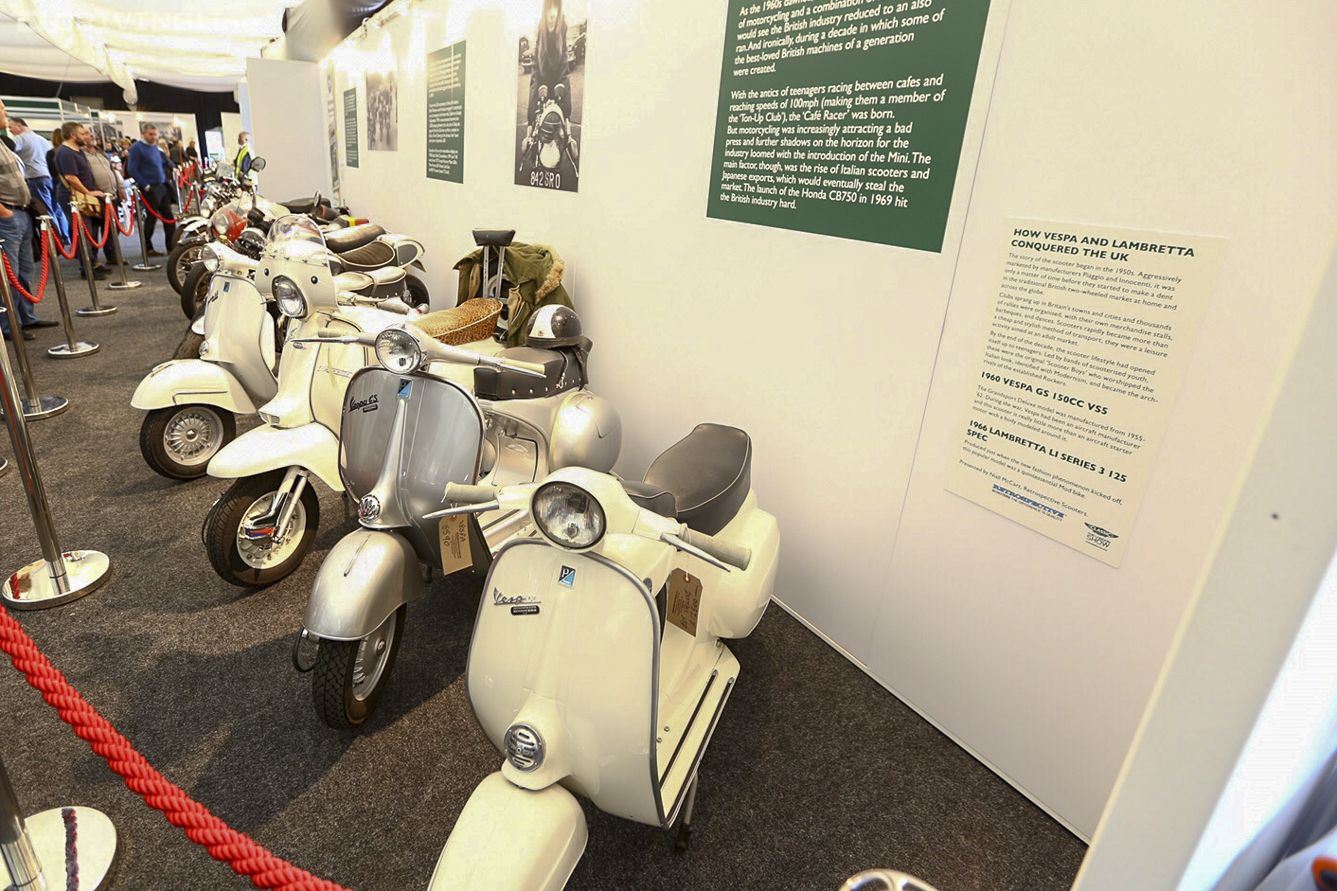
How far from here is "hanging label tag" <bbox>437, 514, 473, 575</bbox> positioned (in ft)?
6.03

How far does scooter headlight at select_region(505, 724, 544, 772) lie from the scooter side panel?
0.02 meters

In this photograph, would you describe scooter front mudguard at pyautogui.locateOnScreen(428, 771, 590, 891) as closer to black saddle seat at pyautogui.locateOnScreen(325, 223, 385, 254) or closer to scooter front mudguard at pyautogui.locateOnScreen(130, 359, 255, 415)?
scooter front mudguard at pyautogui.locateOnScreen(130, 359, 255, 415)

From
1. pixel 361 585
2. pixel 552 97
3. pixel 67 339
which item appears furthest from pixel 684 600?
pixel 67 339

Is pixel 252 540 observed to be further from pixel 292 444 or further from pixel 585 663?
pixel 585 663

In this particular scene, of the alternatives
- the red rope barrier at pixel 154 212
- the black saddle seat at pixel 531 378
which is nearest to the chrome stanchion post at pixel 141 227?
the red rope barrier at pixel 154 212

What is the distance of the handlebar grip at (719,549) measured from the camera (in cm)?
119

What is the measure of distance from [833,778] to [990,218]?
1.50 metres

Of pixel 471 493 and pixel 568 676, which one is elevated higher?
pixel 471 493

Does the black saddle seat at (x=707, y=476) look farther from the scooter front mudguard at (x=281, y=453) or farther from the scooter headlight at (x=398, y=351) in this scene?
the scooter front mudguard at (x=281, y=453)

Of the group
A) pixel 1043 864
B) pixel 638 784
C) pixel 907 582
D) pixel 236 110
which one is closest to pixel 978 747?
pixel 1043 864

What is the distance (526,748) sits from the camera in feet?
4.20

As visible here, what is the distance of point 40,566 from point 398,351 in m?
1.75

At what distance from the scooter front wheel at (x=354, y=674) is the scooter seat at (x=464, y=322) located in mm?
1490

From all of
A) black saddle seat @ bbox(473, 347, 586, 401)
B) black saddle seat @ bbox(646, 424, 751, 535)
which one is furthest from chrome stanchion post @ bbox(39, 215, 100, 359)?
black saddle seat @ bbox(646, 424, 751, 535)
